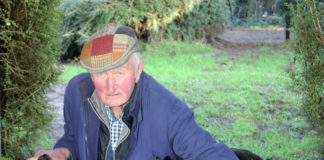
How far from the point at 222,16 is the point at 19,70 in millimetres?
12990

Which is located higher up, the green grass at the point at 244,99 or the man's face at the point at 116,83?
the man's face at the point at 116,83

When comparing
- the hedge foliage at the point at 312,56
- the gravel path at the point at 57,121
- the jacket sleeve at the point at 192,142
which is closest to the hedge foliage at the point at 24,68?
the gravel path at the point at 57,121

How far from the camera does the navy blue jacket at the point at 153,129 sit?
6.74 feet

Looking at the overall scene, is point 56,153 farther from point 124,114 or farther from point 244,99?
point 244,99

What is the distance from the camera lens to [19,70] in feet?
11.8

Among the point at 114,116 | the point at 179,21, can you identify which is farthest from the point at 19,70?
the point at 179,21

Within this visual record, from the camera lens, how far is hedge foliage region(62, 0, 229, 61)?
12219mm

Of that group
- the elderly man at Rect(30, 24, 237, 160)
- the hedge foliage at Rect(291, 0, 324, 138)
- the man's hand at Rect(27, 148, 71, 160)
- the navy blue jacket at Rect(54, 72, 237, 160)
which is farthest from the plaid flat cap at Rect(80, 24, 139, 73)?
the hedge foliage at Rect(291, 0, 324, 138)

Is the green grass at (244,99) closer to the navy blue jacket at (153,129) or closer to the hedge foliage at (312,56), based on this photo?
the hedge foliage at (312,56)

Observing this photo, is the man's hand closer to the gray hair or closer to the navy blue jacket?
the navy blue jacket

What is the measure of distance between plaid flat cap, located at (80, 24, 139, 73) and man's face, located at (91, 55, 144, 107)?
0.08 metres

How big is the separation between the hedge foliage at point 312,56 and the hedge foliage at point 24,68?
2.74m

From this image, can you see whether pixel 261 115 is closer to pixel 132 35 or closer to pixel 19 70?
pixel 19 70

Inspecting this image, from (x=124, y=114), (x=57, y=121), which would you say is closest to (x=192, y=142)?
(x=124, y=114)
